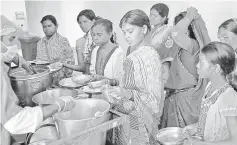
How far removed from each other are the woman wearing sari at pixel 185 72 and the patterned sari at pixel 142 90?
1.60 feet

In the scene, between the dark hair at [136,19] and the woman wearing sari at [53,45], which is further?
the woman wearing sari at [53,45]

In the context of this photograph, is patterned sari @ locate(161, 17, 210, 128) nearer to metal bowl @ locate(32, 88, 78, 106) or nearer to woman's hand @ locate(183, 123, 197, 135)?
woman's hand @ locate(183, 123, 197, 135)

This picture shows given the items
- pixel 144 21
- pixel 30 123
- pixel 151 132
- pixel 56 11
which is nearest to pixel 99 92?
pixel 151 132

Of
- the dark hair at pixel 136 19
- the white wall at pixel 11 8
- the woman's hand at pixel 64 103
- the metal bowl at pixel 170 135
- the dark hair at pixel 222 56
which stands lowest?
the metal bowl at pixel 170 135

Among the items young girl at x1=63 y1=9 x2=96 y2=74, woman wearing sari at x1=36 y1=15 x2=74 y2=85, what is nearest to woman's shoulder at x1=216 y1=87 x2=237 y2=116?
young girl at x1=63 y1=9 x2=96 y2=74

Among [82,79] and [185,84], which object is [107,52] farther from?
[185,84]

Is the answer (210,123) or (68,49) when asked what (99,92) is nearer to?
(210,123)

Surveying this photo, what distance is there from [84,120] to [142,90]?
0.54m

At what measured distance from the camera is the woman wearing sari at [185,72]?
189cm

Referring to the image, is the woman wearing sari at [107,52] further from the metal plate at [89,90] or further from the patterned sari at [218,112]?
the patterned sari at [218,112]

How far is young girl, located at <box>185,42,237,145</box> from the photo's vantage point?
1.22m

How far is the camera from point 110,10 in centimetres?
363

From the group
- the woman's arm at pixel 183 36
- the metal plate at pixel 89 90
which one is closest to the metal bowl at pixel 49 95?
the metal plate at pixel 89 90

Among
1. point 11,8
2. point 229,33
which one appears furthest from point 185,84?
point 11,8
